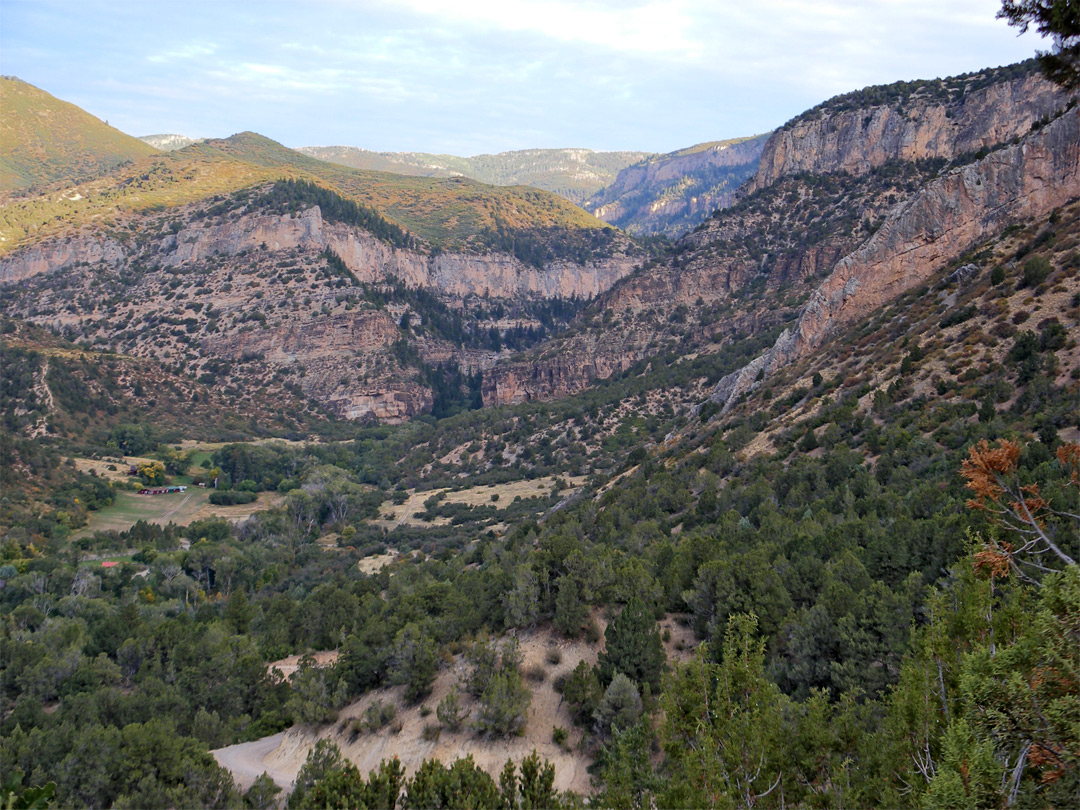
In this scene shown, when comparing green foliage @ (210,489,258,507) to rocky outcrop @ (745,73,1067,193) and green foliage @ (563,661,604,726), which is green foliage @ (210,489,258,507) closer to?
green foliage @ (563,661,604,726)

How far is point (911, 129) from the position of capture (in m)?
69.1

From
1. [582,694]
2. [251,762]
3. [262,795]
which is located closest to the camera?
[262,795]

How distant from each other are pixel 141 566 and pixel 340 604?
24.1 m

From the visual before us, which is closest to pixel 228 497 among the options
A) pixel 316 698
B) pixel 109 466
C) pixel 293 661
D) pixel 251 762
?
pixel 109 466

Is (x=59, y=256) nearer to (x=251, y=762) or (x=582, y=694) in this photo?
(x=251, y=762)

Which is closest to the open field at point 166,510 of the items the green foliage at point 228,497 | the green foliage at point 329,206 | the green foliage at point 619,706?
the green foliage at point 228,497

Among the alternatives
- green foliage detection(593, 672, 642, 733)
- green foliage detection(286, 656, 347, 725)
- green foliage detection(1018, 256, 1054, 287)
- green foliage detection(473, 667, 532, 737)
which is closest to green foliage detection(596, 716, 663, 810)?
green foliage detection(593, 672, 642, 733)

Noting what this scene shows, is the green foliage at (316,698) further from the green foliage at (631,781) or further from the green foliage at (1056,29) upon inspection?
the green foliage at (1056,29)

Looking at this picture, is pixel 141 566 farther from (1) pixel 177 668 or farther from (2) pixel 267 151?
(2) pixel 267 151

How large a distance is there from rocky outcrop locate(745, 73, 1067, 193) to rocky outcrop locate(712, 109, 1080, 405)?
2572cm

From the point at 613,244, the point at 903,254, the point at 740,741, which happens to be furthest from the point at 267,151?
the point at 740,741

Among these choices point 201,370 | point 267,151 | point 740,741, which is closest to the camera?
point 740,741

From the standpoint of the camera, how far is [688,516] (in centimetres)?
2848

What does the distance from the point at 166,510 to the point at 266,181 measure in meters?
82.1
